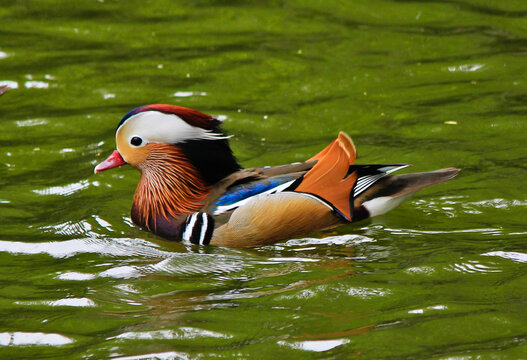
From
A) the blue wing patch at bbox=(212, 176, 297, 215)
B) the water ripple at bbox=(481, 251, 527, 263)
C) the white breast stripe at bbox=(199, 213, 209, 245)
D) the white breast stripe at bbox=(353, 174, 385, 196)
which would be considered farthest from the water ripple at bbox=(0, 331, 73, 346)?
the water ripple at bbox=(481, 251, 527, 263)

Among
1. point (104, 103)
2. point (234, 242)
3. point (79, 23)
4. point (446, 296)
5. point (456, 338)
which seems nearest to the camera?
point (456, 338)

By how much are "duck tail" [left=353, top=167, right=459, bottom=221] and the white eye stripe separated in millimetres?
978

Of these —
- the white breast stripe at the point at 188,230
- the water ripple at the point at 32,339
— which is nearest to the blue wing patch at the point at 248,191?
the white breast stripe at the point at 188,230

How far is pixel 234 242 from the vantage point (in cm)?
516

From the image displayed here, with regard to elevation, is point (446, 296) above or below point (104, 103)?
below

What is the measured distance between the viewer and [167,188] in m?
5.62

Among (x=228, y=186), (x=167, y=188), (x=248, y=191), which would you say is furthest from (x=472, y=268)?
(x=167, y=188)

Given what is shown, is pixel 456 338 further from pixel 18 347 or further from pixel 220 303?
pixel 18 347

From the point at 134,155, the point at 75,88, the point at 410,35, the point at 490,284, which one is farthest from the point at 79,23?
the point at 490,284

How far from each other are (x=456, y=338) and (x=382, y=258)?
44.8 inches

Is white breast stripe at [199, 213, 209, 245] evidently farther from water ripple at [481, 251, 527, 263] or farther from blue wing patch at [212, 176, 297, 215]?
water ripple at [481, 251, 527, 263]

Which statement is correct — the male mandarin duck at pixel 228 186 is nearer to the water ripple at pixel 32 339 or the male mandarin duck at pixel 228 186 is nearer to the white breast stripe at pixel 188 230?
the white breast stripe at pixel 188 230

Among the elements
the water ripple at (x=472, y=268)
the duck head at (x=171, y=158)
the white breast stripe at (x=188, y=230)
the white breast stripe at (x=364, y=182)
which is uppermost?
the duck head at (x=171, y=158)

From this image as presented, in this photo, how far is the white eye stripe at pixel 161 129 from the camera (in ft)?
17.7
